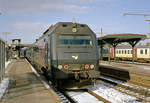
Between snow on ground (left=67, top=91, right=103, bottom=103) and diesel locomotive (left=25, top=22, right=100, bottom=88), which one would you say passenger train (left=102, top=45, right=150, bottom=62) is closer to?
diesel locomotive (left=25, top=22, right=100, bottom=88)

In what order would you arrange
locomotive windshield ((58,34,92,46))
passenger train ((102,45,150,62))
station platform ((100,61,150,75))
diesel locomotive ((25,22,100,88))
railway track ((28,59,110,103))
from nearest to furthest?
railway track ((28,59,110,103)) → diesel locomotive ((25,22,100,88)) → locomotive windshield ((58,34,92,46)) → station platform ((100,61,150,75)) → passenger train ((102,45,150,62))

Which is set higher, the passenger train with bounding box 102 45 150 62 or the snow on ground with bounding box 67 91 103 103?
the passenger train with bounding box 102 45 150 62

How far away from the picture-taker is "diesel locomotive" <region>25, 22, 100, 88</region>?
8.51m

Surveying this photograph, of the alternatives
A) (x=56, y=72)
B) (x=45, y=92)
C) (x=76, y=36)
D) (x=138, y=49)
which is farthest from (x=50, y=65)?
(x=138, y=49)

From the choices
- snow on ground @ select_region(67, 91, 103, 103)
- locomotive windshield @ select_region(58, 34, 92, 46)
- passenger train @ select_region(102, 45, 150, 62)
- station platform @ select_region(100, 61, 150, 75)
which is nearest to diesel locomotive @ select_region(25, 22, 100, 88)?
locomotive windshield @ select_region(58, 34, 92, 46)

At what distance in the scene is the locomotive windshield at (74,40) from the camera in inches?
354

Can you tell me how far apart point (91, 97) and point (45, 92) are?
7.05 ft

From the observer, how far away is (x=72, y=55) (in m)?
8.73

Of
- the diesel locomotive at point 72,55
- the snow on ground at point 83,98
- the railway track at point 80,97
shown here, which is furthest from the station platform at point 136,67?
the snow on ground at point 83,98

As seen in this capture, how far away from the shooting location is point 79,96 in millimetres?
8398

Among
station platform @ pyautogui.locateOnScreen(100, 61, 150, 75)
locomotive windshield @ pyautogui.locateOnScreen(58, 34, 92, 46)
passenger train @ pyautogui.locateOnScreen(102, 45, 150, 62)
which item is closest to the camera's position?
locomotive windshield @ pyautogui.locateOnScreen(58, 34, 92, 46)

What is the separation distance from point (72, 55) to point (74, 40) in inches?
32.6

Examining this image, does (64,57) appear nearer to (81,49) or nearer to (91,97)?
(81,49)

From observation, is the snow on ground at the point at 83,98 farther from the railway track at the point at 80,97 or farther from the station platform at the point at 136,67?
the station platform at the point at 136,67
